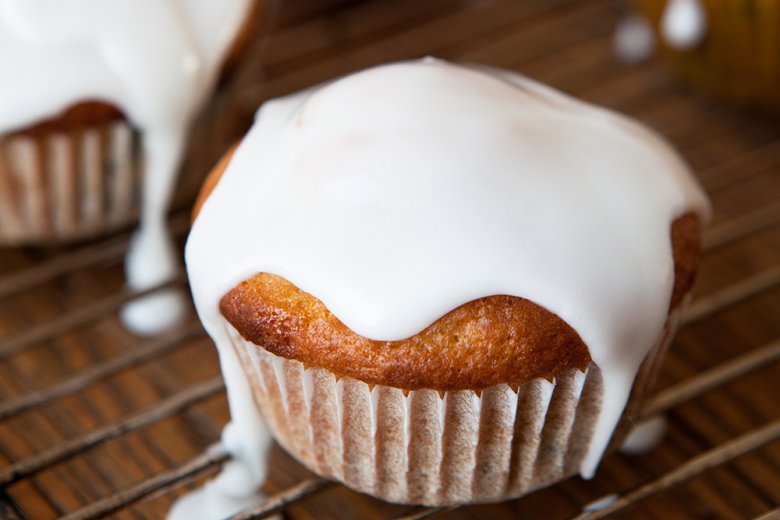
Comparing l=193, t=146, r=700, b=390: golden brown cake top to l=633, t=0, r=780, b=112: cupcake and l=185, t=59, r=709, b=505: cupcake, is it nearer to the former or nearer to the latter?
l=185, t=59, r=709, b=505: cupcake

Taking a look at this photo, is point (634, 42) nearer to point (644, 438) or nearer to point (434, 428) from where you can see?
point (644, 438)

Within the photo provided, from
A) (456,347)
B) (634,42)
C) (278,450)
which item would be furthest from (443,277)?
(634,42)

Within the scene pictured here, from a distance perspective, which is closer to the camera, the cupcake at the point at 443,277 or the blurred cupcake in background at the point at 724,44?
the cupcake at the point at 443,277

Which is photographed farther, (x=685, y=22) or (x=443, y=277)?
(x=685, y=22)

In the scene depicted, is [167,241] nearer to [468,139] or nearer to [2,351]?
[2,351]

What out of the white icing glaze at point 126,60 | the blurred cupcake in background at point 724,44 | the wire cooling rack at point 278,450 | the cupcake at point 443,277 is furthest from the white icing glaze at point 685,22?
the white icing glaze at point 126,60

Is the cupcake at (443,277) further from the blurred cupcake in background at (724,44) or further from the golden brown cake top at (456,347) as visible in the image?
the blurred cupcake in background at (724,44)
